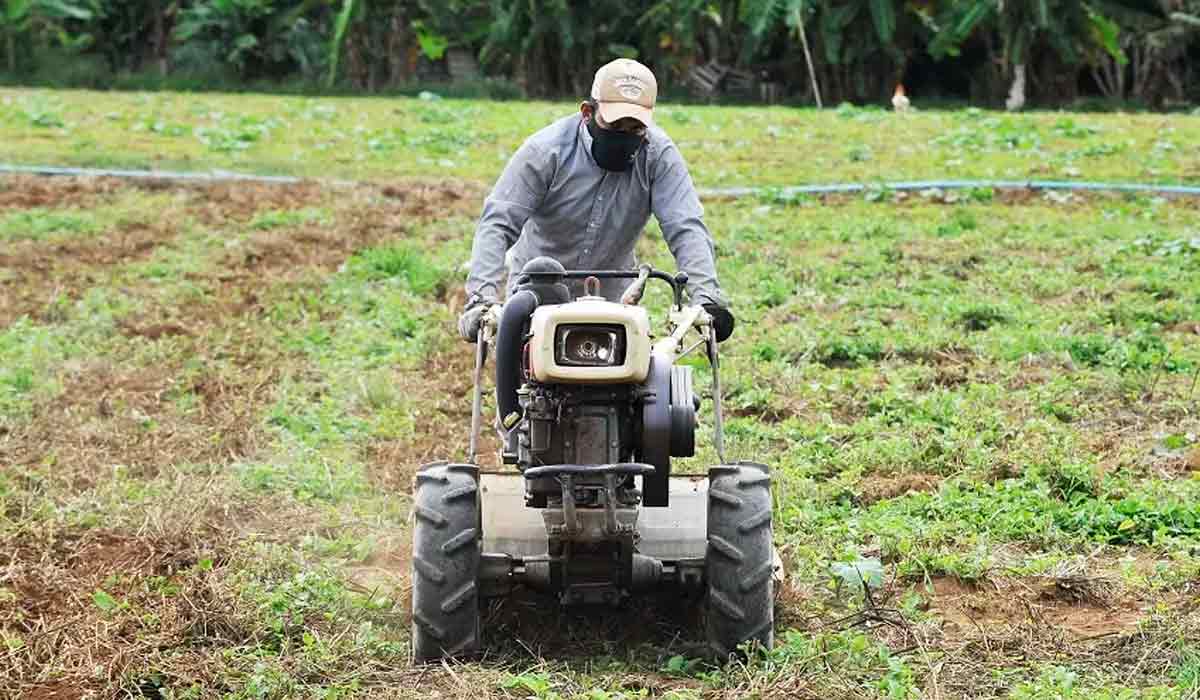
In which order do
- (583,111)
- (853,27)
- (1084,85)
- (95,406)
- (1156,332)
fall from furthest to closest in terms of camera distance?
1. (1084,85)
2. (853,27)
3. (1156,332)
4. (95,406)
5. (583,111)

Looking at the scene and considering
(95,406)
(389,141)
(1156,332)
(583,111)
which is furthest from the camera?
(389,141)

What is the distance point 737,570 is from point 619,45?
30.7 m

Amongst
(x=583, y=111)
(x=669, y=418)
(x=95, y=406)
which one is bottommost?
(x=95, y=406)

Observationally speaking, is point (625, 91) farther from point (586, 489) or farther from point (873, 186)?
point (873, 186)

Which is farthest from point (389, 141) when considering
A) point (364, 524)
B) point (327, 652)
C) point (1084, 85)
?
point (1084, 85)

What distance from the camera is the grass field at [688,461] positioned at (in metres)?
5.78

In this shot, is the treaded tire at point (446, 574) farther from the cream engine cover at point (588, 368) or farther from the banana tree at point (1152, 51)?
the banana tree at point (1152, 51)

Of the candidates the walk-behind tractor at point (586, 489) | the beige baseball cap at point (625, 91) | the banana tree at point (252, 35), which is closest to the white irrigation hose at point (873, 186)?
the beige baseball cap at point (625, 91)

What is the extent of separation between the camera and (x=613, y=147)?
6441 millimetres

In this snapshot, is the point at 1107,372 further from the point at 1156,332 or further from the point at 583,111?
the point at 583,111

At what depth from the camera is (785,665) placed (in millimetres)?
5500

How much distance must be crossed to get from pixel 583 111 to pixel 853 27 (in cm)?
2756

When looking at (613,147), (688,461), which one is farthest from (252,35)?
(613,147)

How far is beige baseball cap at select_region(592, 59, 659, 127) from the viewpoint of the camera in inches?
241
